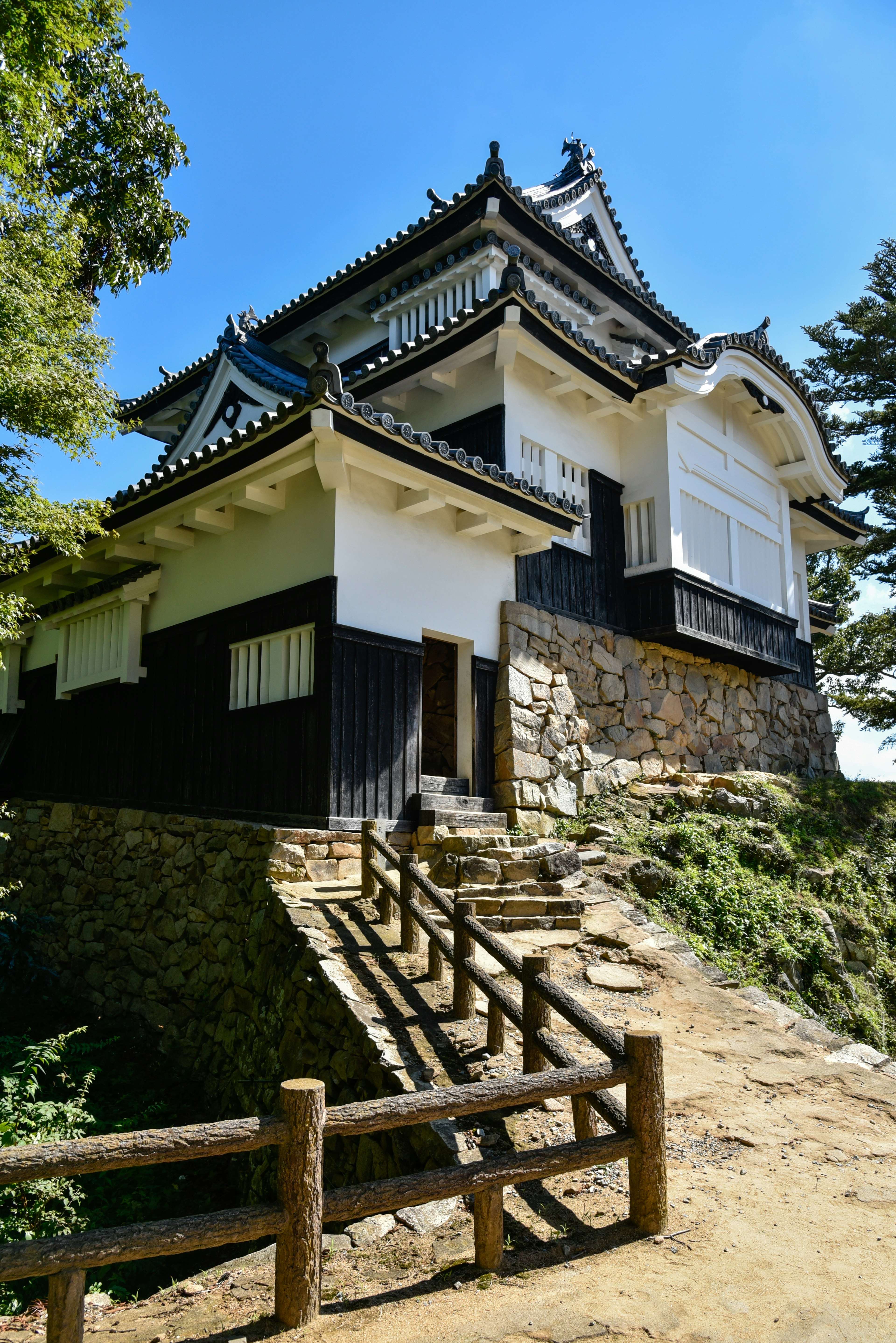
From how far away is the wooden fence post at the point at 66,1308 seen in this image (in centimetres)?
293

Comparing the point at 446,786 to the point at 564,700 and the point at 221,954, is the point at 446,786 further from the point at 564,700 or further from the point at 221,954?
the point at 221,954

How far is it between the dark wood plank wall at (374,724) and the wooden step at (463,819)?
0.90ft

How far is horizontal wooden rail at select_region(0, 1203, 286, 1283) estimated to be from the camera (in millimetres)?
2840

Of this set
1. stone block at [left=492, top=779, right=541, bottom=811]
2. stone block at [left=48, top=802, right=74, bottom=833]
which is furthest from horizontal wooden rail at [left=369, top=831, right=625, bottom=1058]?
stone block at [left=48, top=802, right=74, bottom=833]

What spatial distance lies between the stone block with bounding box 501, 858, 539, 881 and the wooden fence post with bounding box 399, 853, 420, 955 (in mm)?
1873

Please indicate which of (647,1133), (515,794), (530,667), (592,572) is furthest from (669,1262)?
(592,572)

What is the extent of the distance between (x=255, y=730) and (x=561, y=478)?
5.73 meters

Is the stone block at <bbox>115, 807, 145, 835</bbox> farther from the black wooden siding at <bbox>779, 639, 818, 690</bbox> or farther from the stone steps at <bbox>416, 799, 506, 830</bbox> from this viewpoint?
the black wooden siding at <bbox>779, 639, 818, 690</bbox>

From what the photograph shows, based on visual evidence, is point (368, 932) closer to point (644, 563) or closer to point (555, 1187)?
point (555, 1187)

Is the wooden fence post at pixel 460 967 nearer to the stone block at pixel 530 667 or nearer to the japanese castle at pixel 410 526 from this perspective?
the japanese castle at pixel 410 526

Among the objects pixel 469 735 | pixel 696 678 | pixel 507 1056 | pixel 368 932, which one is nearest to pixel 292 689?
pixel 469 735

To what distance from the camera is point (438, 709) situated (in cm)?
1209

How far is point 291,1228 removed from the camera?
10.9 ft

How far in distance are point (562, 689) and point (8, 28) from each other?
9.10 m
